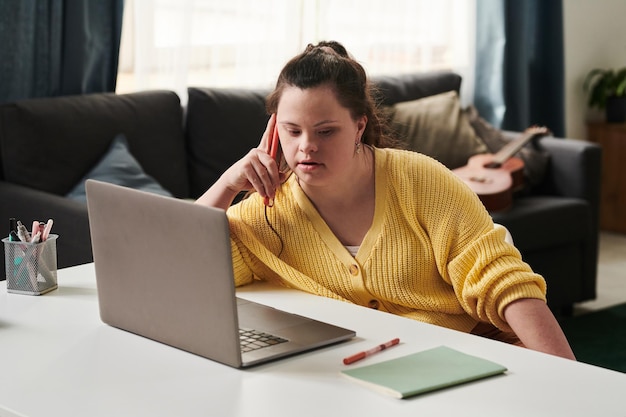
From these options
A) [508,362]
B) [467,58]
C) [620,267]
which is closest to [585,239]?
[620,267]

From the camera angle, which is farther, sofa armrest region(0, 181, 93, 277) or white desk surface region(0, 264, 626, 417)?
sofa armrest region(0, 181, 93, 277)

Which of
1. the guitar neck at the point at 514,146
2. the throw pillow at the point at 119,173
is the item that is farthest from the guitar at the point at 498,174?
the throw pillow at the point at 119,173

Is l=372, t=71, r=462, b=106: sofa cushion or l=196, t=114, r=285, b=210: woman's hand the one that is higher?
l=372, t=71, r=462, b=106: sofa cushion

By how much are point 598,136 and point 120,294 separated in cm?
418

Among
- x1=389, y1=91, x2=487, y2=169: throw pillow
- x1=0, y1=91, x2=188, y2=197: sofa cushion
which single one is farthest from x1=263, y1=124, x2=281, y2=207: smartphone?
x1=389, y1=91, x2=487, y2=169: throw pillow

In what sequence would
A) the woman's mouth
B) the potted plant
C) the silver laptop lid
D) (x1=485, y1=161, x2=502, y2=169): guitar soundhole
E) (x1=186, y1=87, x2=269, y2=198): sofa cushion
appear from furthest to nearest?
the potted plant < (x1=485, y1=161, x2=502, y2=169): guitar soundhole < (x1=186, y1=87, x2=269, y2=198): sofa cushion < the woman's mouth < the silver laptop lid

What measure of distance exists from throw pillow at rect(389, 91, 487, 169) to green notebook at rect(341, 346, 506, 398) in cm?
258

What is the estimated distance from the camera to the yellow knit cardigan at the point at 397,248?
182 cm

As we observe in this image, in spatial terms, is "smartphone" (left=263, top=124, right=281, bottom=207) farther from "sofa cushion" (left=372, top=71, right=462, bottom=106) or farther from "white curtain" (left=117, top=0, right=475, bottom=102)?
"sofa cushion" (left=372, top=71, right=462, bottom=106)

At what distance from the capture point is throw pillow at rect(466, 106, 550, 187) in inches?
158

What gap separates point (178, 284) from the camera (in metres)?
1.47

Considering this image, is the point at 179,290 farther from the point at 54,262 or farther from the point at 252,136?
the point at 252,136

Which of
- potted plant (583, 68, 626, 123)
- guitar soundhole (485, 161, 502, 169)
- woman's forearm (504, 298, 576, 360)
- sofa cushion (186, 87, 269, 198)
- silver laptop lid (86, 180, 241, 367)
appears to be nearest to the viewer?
silver laptop lid (86, 180, 241, 367)

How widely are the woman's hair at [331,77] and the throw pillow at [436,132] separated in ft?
6.68
